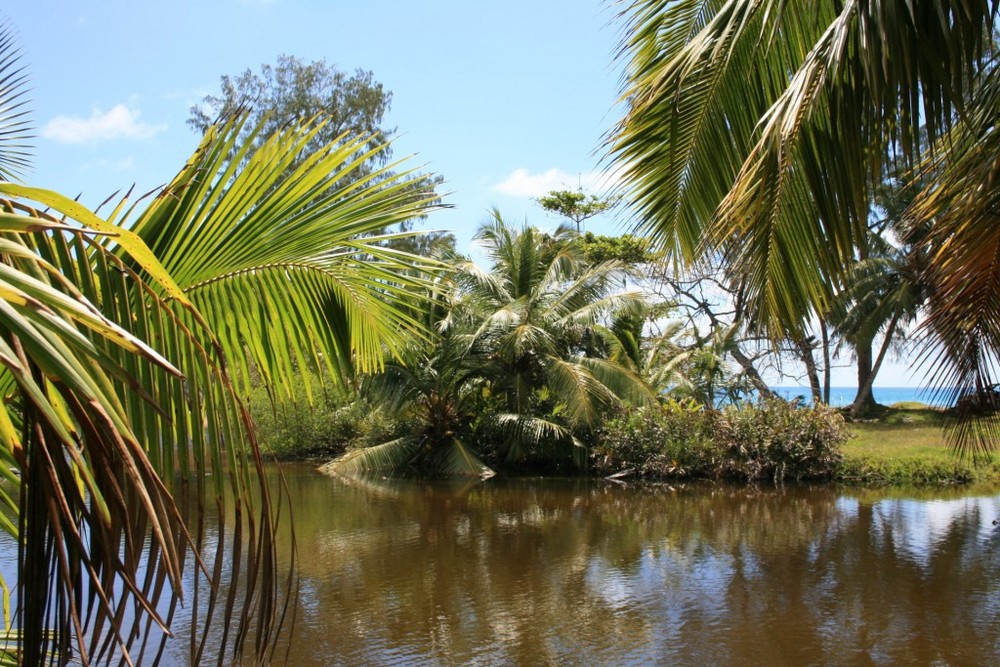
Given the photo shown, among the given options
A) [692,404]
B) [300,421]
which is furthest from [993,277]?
[300,421]

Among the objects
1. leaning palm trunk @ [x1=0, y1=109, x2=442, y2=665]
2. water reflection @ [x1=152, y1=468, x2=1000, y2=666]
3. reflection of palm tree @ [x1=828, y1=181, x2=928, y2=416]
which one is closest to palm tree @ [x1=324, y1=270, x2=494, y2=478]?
water reflection @ [x1=152, y1=468, x2=1000, y2=666]

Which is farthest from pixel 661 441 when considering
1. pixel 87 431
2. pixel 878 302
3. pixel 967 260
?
pixel 87 431

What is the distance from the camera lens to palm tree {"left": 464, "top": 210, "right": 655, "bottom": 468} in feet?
59.3

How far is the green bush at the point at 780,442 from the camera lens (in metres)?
16.2

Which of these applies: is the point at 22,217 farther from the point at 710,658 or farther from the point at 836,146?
the point at 710,658

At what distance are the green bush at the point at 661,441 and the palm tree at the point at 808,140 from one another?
1254cm

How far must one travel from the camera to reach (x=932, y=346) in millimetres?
4418

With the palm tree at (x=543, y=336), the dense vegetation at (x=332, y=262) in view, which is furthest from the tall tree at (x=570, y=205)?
the dense vegetation at (x=332, y=262)

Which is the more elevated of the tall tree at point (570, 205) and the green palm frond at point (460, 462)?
the tall tree at point (570, 205)

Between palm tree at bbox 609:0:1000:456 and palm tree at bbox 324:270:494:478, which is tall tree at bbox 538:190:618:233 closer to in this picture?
palm tree at bbox 324:270:494:478

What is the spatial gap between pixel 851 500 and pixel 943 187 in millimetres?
11764

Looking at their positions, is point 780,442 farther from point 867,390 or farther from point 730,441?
point 867,390

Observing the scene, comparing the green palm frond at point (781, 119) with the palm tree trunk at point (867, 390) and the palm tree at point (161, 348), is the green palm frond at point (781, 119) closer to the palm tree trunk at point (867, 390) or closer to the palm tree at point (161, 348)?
the palm tree at point (161, 348)

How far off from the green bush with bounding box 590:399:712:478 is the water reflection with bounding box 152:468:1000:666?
1386 millimetres
